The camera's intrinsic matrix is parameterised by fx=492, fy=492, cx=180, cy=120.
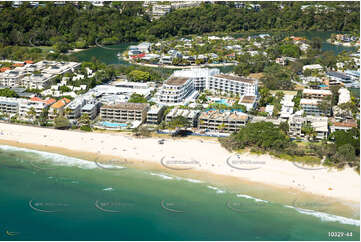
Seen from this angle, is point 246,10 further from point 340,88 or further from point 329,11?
point 340,88

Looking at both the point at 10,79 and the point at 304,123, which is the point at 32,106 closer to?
the point at 10,79

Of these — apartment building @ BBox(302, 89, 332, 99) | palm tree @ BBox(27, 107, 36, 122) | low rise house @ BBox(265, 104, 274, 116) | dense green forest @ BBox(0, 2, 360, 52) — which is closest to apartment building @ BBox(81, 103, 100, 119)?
palm tree @ BBox(27, 107, 36, 122)

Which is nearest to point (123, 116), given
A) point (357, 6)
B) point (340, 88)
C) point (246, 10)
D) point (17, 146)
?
point (17, 146)

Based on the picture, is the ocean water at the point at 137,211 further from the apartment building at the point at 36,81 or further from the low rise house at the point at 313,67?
the low rise house at the point at 313,67

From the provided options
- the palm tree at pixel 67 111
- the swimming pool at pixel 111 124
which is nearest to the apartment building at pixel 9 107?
the palm tree at pixel 67 111

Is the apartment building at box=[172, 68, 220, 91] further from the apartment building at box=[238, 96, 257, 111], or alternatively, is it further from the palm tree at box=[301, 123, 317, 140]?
the palm tree at box=[301, 123, 317, 140]

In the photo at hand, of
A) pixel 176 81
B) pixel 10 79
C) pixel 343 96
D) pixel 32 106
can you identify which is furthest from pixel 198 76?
pixel 10 79
